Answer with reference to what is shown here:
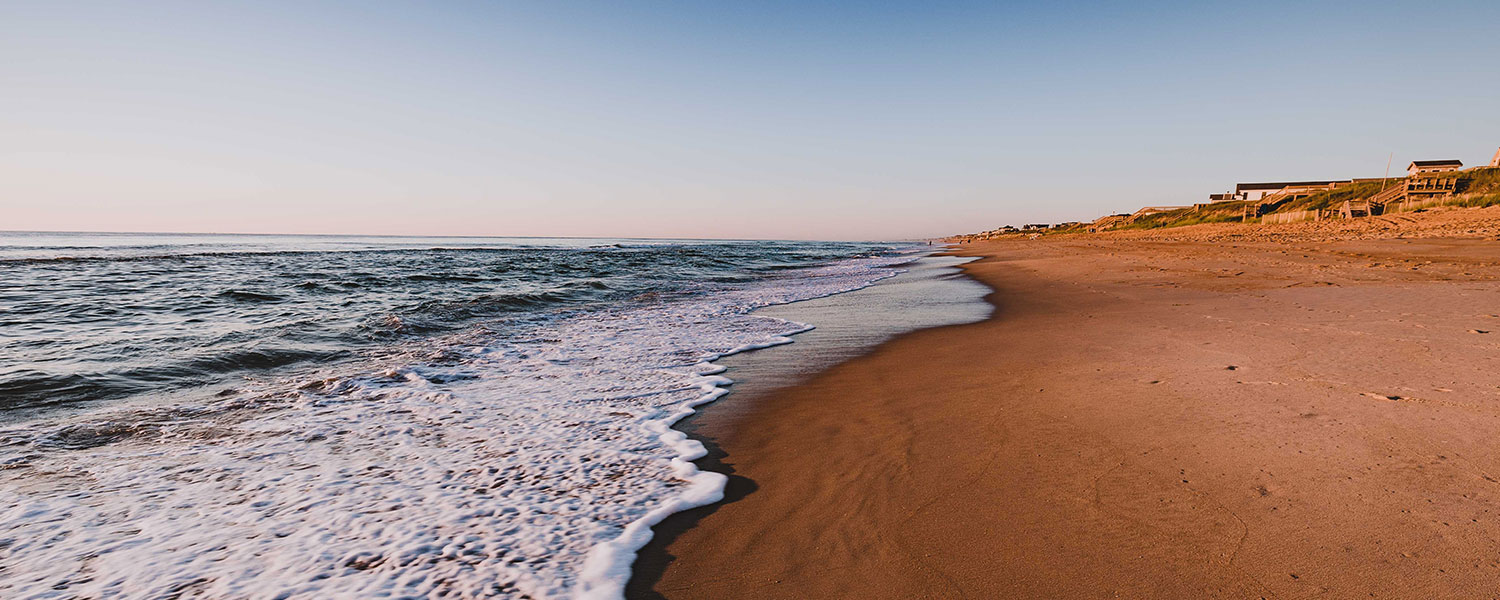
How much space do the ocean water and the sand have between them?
0.66 metres

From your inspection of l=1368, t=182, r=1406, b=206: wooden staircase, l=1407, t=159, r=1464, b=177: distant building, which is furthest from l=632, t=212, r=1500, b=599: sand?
l=1407, t=159, r=1464, b=177: distant building

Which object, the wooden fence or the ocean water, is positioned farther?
the wooden fence

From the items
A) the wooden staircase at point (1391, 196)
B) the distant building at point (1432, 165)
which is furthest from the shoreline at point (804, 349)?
the distant building at point (1432, 165)

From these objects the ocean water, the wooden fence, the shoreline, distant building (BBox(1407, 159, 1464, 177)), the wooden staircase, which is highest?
distant building (BBox(1407, 159, 1464, 177))

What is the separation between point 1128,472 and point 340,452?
4.98 metres

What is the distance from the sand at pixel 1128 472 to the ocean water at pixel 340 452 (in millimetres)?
665

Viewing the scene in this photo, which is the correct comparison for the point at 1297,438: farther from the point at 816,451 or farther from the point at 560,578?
the point at 560,578

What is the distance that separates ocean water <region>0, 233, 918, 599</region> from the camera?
264 centimetres

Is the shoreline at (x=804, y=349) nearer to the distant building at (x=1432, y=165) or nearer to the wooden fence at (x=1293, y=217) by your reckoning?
the wooden fence at (x=1293, y=217)

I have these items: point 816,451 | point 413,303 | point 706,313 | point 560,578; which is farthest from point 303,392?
point 413,303

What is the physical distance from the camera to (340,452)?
4.05 metres

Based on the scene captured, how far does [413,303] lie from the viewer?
12.6 m

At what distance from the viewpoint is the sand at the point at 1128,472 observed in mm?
2350

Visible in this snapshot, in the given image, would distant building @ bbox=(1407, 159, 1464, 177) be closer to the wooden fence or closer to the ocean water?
the wooden fence
